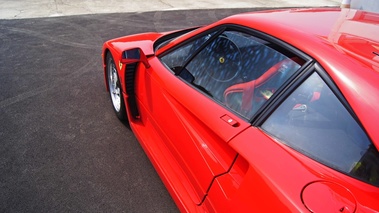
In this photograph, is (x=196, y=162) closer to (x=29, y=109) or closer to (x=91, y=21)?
(x=29, y=109)

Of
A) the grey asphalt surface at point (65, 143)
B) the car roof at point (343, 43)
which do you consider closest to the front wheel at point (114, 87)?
the grey asphalt surface at point (65, 143)

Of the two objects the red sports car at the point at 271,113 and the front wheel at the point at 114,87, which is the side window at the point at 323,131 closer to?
the red sports car at the point at 271,113

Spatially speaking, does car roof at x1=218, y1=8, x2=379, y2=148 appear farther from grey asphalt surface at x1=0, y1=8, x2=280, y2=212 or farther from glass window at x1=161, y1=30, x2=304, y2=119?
grey asphalt surface at x1=0, y1=8, x2=280, y2=212

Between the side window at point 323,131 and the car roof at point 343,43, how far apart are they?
62 millimetres

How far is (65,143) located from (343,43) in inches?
97.1

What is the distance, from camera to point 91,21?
7.23 metres

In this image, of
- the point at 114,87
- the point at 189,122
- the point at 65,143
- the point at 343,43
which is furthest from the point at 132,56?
the point at 343,43

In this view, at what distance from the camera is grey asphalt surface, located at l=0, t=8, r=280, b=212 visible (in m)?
2.20

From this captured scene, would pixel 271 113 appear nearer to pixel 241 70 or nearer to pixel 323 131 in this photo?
pixel 323 131

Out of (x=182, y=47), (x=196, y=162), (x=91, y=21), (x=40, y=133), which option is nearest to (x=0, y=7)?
(x=91, y=21)

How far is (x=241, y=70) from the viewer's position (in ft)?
Answer: 5.77

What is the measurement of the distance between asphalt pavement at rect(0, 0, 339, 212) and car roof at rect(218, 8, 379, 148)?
4.69 feet

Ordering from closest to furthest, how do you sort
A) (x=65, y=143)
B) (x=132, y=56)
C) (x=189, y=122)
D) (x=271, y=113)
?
(x=271, y=113) → (x=189, y=122) → (x=132, y=56) → (x=65, y=143)

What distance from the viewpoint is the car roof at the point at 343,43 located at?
3.76 feet
